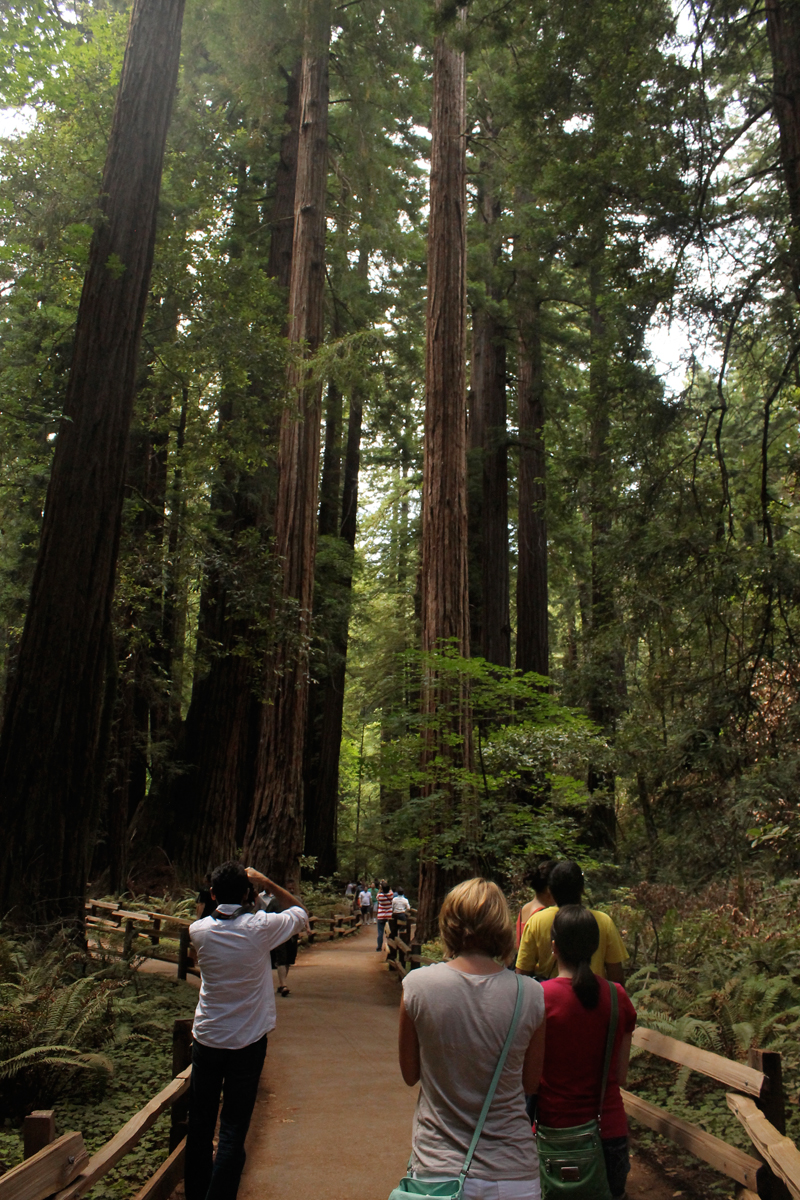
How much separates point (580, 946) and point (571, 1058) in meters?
0.36

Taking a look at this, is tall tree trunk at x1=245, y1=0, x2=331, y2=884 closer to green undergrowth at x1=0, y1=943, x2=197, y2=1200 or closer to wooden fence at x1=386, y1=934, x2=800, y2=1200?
green undergrowth at x1=0, y1=943, x2=197, y2=1200

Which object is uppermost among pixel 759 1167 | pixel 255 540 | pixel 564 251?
pixel 564 251

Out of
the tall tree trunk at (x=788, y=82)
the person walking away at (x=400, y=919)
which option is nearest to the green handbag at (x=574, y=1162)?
the tall tree trunk at (x=788, y=82)

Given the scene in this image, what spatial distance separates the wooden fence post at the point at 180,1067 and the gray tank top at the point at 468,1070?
8.40ft

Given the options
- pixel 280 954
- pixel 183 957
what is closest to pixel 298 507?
pixel 183 957

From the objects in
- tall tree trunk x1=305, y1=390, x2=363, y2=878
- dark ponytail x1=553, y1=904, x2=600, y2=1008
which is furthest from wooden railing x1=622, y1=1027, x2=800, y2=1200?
tall tree trunk x1=305, y1=390, x2=363, y2=878

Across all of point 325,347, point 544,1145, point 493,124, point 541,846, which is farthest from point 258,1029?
point 493,124

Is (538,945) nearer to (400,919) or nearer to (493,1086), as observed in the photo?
(493,1086)

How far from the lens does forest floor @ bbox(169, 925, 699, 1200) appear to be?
453cm

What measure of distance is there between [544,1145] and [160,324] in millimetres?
12905

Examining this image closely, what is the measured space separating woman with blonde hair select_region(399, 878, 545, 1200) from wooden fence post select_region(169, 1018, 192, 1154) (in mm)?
2520

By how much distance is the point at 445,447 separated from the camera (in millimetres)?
11938

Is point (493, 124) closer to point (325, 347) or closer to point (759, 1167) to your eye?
point (325, 347)

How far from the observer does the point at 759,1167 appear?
359cm
